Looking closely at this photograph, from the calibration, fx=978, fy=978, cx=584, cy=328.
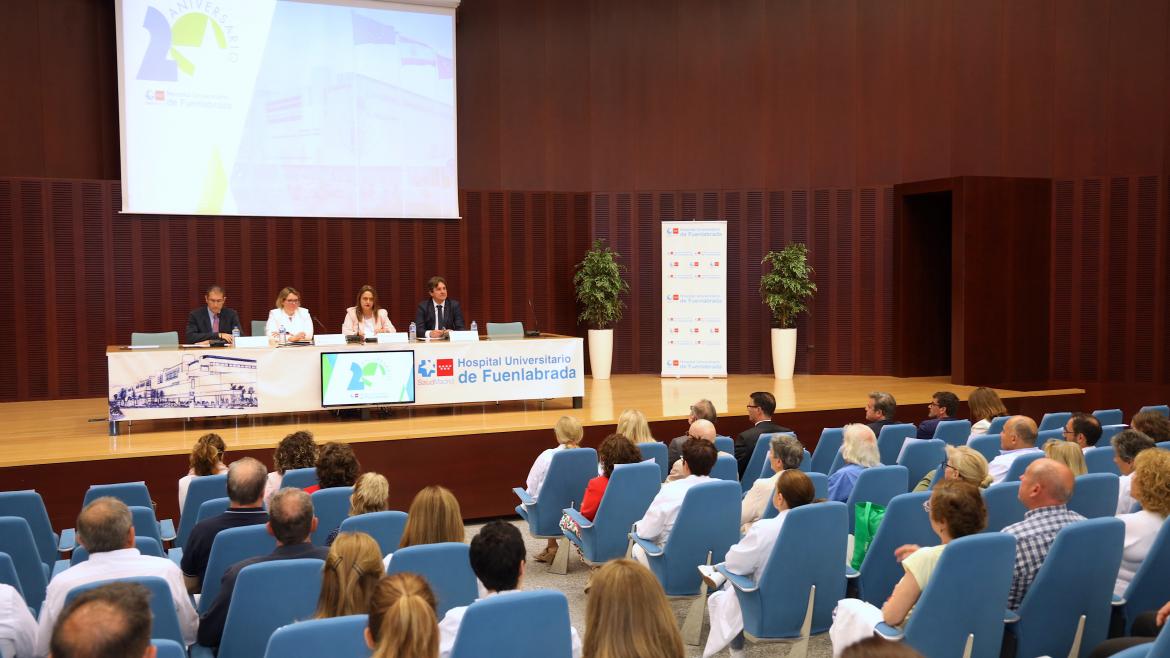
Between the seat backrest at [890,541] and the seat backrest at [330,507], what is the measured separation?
232 cm

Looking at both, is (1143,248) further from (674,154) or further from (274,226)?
(274,226)

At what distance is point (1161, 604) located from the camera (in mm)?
3629

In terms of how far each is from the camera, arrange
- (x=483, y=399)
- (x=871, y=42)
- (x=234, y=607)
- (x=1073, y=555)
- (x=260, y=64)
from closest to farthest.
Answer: (x=234, y=607) < (x=1073, y=555) < (x=483, y=399) < (x=260, y=64) < (x=871, y=42)

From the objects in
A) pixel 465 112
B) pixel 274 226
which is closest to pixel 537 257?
pixel 465 112

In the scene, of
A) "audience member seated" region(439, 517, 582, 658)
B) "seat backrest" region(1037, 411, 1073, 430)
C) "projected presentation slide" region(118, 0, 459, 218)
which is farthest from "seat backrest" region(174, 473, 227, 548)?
→ "projected presentation slide" region(118, 0, 459, 218)

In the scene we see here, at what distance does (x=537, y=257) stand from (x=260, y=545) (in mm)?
9318

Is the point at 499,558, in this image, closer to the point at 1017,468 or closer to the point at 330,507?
the point at 330,507

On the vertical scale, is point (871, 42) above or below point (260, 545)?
above

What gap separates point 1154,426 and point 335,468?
4.73 m

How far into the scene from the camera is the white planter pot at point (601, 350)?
1230 cm

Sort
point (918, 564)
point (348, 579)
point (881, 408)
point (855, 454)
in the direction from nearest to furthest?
point (348, 579) → point (918, 564) → point (855, 454) → point (881, 408)

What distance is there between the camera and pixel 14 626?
2971mm

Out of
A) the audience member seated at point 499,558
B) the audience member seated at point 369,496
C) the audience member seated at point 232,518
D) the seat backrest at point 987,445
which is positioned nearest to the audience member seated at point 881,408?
the seat backrest at point 987,445

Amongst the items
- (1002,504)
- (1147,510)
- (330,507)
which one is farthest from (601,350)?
(1147,510)
